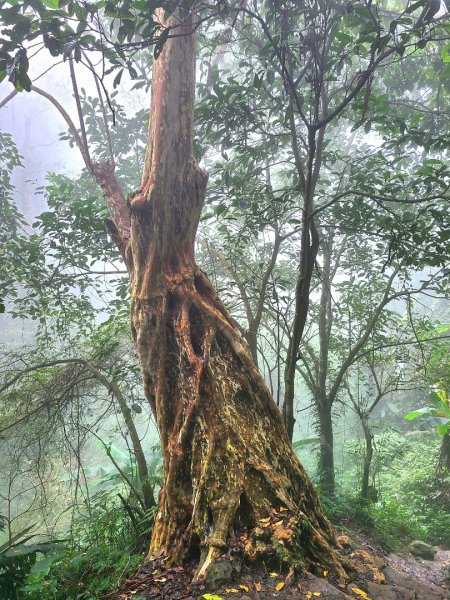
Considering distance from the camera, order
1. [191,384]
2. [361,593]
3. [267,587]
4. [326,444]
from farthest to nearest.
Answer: [326,444], [191,384], [361,593], [267,587]

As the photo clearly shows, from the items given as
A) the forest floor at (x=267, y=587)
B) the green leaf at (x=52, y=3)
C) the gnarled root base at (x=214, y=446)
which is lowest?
the forest floor at (x=267, y=587)

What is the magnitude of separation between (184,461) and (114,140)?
642cm

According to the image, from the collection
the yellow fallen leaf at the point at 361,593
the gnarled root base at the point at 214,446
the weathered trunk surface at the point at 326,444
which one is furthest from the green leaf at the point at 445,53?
the weathered trunk surface at the point at 326,444

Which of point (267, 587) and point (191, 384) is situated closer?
point (267, 587)

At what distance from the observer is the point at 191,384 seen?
266 centimetres

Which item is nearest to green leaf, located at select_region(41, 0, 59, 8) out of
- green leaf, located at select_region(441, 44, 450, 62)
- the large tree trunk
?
the large tree trunk

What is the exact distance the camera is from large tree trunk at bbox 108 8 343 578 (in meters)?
2.10

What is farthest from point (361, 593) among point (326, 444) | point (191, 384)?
point (326, 444)

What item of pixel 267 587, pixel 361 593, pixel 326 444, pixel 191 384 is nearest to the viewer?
pixel 267 587

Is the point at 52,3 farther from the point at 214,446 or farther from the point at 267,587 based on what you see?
the point at 267,587

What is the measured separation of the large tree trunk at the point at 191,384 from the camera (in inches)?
82.6

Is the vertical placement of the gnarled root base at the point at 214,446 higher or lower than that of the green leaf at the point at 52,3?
lower

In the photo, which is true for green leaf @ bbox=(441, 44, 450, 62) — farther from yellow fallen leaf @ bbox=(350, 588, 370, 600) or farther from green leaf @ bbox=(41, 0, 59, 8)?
yellow fallen leaf @ bbox=(350, 588, 370, 600)

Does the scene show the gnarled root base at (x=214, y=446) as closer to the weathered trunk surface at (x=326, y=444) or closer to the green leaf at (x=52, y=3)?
the green leaf at (x=52, y=3)
